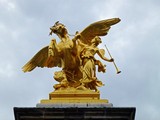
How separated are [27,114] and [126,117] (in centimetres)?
357

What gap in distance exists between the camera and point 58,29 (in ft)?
71.2

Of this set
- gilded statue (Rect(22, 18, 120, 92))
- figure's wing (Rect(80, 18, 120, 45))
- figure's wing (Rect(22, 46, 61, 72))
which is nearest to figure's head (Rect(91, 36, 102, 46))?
gilded statue (Rect(22, 18, 120, 92))

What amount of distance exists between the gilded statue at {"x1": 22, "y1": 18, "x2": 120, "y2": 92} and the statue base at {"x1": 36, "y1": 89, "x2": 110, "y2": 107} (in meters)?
0.40

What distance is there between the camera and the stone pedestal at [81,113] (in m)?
18.4

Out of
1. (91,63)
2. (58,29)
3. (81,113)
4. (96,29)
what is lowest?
(81,113)

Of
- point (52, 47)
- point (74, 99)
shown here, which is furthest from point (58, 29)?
point (74, 99)

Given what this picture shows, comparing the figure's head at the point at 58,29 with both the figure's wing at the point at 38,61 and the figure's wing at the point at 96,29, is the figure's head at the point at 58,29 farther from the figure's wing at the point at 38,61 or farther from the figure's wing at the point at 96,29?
the figure's wing at the point at 38,61

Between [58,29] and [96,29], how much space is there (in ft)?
5.94

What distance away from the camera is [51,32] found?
71.2 feet

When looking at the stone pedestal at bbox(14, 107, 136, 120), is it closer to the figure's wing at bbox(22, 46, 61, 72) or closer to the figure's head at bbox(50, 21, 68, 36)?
the figure's wing at bbox(22, 46, 61, 72)

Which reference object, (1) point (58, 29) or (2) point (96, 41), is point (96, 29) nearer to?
(2) point (96, 41)

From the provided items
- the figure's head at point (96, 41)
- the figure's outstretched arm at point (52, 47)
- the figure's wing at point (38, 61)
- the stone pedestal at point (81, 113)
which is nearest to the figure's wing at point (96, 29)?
the figure's head at point (96, 41)

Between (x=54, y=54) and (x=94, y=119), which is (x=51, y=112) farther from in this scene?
(x=54, y=54)

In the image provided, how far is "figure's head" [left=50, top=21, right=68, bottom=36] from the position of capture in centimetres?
2167
